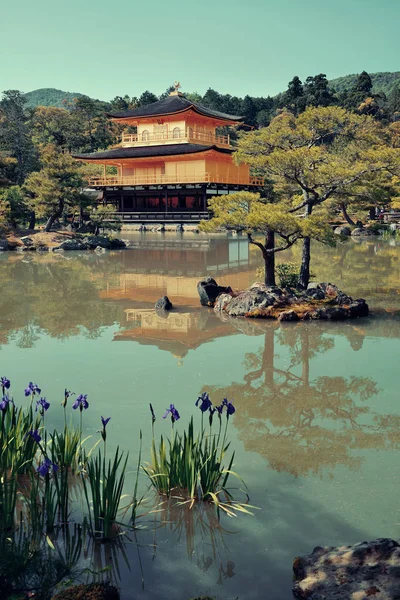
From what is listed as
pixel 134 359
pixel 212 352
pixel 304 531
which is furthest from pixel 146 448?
pixel 212 352

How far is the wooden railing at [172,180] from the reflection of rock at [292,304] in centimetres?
2418

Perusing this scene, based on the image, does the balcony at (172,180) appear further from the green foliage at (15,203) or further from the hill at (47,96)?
the hill at (47,96)

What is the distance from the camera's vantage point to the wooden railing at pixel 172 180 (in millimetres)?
36938

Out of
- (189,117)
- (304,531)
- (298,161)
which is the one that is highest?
(189,117)

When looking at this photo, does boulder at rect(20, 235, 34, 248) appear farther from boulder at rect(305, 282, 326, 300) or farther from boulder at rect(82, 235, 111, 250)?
boulder at rect(305, 282, 326, 300)

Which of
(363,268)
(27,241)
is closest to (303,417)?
(363,268)

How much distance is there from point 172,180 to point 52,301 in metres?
24.9

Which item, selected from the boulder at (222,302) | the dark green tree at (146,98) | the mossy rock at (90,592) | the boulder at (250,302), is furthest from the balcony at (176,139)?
the mossy rock at (90,592)

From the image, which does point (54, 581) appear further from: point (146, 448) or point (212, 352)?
point (212, 352)

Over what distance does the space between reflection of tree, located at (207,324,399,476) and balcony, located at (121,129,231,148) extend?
33249 mm

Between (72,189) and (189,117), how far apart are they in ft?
47.2

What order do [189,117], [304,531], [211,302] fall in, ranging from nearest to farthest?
[304,531] < [211,302] < [189,117]

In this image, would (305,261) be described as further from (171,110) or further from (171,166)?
(171,110)

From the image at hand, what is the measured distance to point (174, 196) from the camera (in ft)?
133
